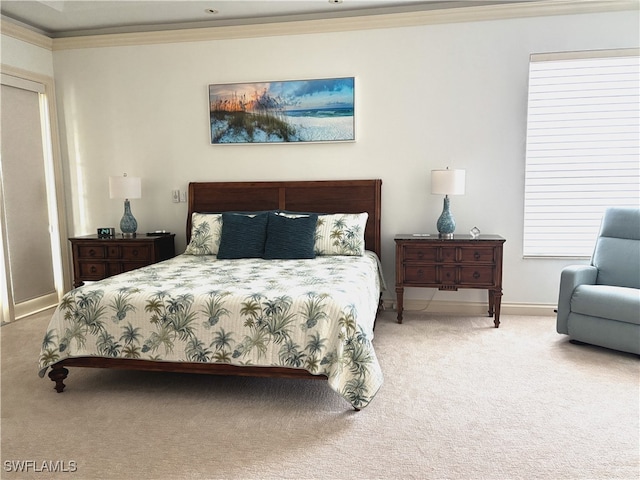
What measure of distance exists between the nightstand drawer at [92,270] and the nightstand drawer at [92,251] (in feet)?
0.27

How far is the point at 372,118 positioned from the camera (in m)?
4.50

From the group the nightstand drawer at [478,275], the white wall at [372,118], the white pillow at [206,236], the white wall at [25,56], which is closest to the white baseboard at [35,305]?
the white wall at [372,118]

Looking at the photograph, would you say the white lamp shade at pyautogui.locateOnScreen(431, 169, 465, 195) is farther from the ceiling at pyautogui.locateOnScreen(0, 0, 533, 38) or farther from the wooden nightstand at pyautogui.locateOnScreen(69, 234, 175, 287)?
the wooden nightstand at pyautogui.locateOnScreen(69, 234, 175, 287)

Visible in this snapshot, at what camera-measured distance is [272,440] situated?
234 cm

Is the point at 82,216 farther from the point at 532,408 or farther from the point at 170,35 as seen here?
the point at 532,408

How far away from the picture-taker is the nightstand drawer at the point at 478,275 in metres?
4.09

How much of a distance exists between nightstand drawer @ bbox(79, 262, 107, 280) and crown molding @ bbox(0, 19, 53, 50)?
2.32 m

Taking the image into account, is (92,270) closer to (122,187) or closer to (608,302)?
(122,187)

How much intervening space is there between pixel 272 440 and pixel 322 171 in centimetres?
289

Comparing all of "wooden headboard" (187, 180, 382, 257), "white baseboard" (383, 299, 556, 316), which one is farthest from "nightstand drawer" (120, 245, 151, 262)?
"white baseboard" (383, 299, 556, 316)

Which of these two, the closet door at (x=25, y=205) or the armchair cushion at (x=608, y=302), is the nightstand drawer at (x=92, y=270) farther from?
the armchair cushion at (x=608, y=302)

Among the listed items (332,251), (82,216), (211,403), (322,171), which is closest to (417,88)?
(322,171)

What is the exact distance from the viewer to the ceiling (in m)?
4.21

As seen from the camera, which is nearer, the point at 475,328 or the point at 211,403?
the point at 211,403
